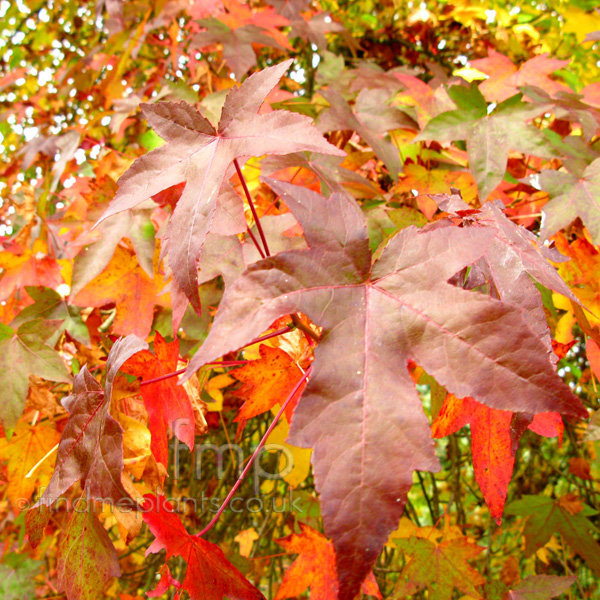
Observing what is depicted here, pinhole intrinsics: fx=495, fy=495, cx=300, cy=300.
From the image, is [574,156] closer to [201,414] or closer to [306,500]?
[201,414]

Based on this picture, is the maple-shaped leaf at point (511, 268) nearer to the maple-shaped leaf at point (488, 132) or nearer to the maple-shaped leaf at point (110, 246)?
the maple-shaped leaf at point (488, 132)

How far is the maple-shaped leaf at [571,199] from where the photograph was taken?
99 cm

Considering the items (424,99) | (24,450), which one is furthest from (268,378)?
(424,99)

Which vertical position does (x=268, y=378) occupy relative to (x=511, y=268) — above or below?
below

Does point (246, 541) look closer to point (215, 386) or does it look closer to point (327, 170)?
point (215, 386)

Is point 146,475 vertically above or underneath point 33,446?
above

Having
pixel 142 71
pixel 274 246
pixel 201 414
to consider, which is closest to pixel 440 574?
pixel 201 414

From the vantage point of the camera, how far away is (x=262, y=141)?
65 cm

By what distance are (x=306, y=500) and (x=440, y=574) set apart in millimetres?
465

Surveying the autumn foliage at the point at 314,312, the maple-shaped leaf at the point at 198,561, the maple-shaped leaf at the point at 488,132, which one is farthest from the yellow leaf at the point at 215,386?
the maple-shaped leaf at the point at 488,132

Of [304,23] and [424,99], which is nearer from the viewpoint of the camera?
[424,99]

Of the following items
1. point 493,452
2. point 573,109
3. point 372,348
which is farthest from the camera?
point 573,109

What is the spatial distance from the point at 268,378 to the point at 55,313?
0.71 metres

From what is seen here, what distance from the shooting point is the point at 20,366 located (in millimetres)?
1034
